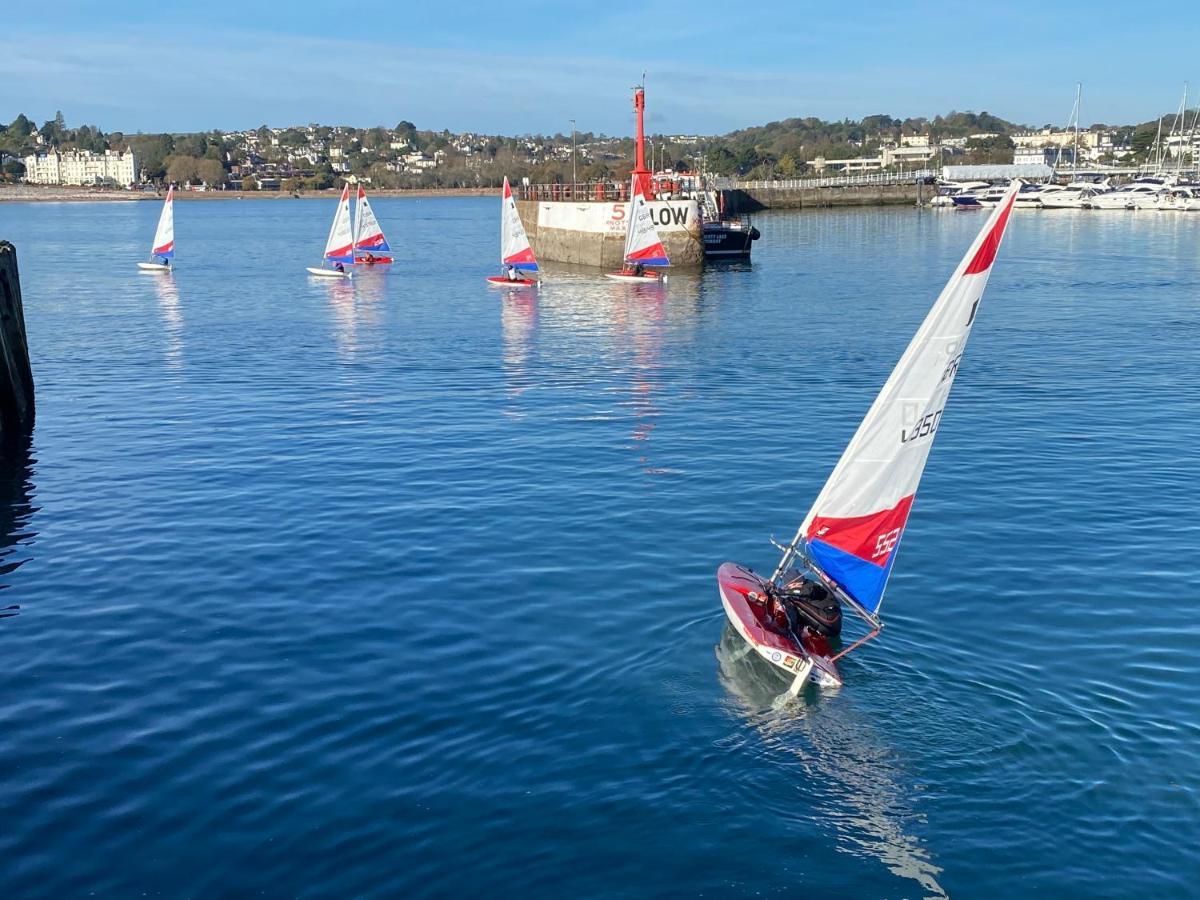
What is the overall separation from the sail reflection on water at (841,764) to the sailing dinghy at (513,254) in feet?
187

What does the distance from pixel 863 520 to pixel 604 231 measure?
6843 cm

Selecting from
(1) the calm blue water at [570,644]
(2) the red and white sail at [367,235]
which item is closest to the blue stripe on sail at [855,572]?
(1) the calm blue water at [570,644]

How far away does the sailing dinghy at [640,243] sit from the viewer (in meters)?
73.7

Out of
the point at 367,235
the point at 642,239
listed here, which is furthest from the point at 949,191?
the point at 642,239

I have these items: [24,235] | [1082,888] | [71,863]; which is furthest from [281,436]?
[24,235]

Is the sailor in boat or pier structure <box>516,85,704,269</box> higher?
pier structure <box>516,85,704,269</box>

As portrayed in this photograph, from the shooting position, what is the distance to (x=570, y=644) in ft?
61.2

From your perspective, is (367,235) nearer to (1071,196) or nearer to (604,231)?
(604,231)

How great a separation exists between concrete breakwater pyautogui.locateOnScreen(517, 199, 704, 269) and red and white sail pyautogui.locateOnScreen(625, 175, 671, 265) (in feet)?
8.49

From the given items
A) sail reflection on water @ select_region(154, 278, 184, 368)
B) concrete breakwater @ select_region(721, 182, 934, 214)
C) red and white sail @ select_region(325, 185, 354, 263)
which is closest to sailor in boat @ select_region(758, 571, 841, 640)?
sail reflection on water @ select_region(154, 278, 184, 368)

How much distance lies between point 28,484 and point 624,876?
70.7 ft

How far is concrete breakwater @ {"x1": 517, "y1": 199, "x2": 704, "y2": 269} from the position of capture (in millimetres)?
80062

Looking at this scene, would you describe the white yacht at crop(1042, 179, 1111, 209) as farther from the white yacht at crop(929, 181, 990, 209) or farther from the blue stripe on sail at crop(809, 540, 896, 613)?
the blue stripe on sail at crop(809, 540, 896, 613)

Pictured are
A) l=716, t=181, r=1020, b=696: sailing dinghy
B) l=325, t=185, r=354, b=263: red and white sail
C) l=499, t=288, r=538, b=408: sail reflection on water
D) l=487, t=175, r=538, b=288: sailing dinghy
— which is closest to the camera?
l=716, t=181, r=1020, b=696: sailing dinghy
